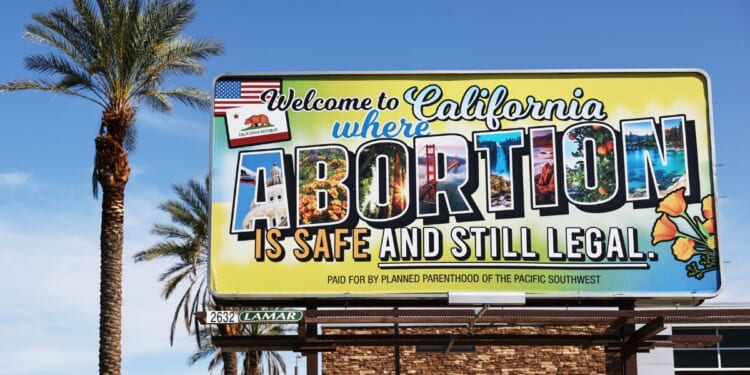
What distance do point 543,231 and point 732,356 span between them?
24901 millimetres

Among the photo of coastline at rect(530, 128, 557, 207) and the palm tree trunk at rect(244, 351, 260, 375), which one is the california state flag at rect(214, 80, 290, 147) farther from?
the palm tree trunk at rect(244, 351, 260, 375)

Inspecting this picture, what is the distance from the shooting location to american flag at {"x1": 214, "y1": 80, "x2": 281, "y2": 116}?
20.3m

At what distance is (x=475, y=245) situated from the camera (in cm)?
1969

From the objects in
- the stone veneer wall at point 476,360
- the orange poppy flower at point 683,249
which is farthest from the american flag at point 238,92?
the stone veneer wall at point 476,360

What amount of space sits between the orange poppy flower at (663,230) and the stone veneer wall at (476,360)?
486 inches

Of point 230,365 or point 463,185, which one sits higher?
point 463,185

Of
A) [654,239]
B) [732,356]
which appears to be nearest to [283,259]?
[654,239]

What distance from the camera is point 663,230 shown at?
65.1 feet

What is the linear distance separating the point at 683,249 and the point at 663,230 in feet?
1.63

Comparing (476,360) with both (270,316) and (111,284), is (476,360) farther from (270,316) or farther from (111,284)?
(270,316)

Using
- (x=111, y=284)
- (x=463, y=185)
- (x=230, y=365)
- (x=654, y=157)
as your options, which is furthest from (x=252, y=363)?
(x=654, y=157)

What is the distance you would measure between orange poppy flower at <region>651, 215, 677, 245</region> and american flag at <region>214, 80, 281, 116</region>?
755 cm

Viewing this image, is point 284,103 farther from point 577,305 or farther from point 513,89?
point 577,305

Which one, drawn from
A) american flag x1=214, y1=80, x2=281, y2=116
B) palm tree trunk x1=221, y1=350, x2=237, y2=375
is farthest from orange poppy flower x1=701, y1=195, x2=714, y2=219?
palm tree trunk x1=221, y1=350, x2=237, y2=375
